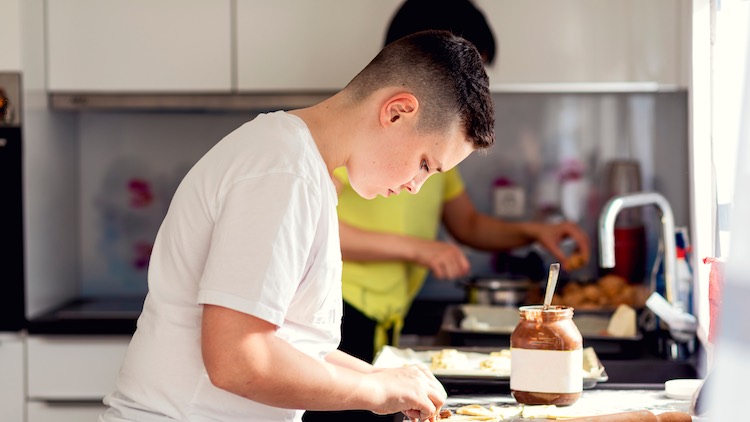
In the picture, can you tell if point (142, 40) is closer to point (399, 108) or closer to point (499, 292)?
point (499, 292)

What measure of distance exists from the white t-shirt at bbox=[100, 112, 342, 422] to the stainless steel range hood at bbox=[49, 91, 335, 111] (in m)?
1.50

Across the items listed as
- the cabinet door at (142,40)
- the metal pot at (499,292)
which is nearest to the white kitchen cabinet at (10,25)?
the cabinet door at (142,40)

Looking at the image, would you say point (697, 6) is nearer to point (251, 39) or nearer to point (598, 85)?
point (598, 85)

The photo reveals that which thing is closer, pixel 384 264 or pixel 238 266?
pixel 238 266

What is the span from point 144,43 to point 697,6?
4.85ft

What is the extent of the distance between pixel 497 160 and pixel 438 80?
1.77 m

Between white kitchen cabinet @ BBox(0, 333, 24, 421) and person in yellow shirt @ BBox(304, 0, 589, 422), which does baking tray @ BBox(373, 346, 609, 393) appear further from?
white kitchen cabinet @ BBox(0, 333, 24, 421)

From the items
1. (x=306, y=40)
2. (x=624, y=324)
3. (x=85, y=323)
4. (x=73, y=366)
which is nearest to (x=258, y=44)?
(x=306, y=40)

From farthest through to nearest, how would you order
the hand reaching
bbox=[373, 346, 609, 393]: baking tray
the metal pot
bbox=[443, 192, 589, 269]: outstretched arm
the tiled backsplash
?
the tiled backsplash → bbox=[443, 192, 589, 269]: outstretched arm → the metal pot → bbox=[373, 346, 609, 393]: baking tray → the hand reaching

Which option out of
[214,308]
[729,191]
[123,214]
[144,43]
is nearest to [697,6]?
[729,191]

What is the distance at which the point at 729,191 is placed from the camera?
149 centimetres

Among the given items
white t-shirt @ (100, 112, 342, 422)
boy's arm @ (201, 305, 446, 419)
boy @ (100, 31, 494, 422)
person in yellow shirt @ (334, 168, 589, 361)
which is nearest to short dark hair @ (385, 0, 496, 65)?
person in yellow shirt @ (334, 168, 589, 361)

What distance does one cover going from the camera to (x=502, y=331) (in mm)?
1938

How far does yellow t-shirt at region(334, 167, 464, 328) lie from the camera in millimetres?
2338
